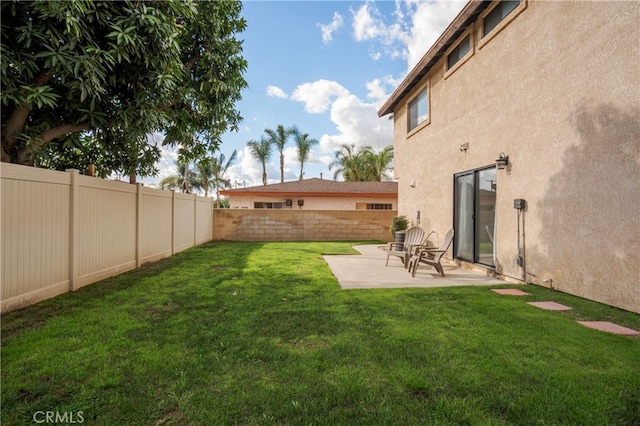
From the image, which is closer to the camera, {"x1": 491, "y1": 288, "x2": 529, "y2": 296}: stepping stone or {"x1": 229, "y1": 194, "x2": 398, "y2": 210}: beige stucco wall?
{"x1": 491, "y1": 288, "x2": 529, "y2": 296}: stepping stone

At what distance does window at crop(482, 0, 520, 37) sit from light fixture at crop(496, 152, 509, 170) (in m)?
2.90

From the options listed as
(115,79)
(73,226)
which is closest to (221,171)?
(115,79)

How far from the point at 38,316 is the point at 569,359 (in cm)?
572

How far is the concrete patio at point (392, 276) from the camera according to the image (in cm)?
Result: 576

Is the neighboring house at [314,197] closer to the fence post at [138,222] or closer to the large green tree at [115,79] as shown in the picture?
the large green tree at [115,79]

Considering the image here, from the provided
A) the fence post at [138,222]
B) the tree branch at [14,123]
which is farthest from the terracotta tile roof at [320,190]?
the tree branch at [14,123]

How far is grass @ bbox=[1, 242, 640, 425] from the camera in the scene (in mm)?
2001

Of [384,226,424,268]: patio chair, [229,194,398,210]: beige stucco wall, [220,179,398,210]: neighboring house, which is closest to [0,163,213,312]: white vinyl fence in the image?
[384,226,424,268]: patio chair

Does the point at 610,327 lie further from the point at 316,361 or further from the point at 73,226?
the point at 73,226

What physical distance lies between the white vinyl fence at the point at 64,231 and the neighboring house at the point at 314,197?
13.0 m

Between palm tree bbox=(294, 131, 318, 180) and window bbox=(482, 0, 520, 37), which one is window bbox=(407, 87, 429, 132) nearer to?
window bbox=(482, 0, 520, 37)

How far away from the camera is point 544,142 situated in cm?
536

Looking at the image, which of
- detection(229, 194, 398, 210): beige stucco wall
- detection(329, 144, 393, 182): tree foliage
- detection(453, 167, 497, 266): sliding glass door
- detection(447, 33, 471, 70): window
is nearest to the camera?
detection(453, 167, 497, 266): sliding glass door

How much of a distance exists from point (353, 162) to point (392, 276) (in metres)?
25.7
